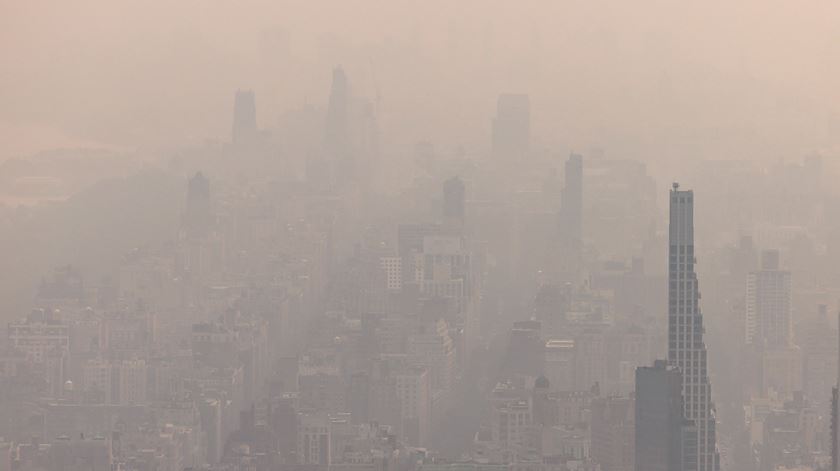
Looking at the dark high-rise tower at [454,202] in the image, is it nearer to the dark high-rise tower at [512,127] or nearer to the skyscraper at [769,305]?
the dark high-rise tower at [512,127]

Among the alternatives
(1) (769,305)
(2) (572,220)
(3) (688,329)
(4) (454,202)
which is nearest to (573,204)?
(2) (572,220)

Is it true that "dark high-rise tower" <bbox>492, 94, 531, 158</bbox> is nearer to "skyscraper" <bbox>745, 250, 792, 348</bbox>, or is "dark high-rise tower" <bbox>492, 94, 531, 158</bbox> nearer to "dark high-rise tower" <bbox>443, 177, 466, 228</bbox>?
"dark high-rise tower" <bbox>443, 177, 466, 228</bbox>

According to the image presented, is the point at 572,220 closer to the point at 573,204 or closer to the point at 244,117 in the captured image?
the point at 573,204

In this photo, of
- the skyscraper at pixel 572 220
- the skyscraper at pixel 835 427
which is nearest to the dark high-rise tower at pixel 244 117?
the skyscraper at pixel 572 220

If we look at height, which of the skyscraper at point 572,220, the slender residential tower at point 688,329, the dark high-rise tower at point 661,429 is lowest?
the dark high-rise tower at point 661,429

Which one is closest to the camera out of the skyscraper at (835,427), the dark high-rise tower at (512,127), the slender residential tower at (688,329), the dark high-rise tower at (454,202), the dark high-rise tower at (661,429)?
the skyscraper at (835,427)

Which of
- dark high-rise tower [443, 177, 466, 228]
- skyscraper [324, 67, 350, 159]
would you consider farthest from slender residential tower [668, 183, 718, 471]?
skyscraper [324, 67, 350, 159]

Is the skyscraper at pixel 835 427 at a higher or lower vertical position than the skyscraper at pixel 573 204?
A: lower
